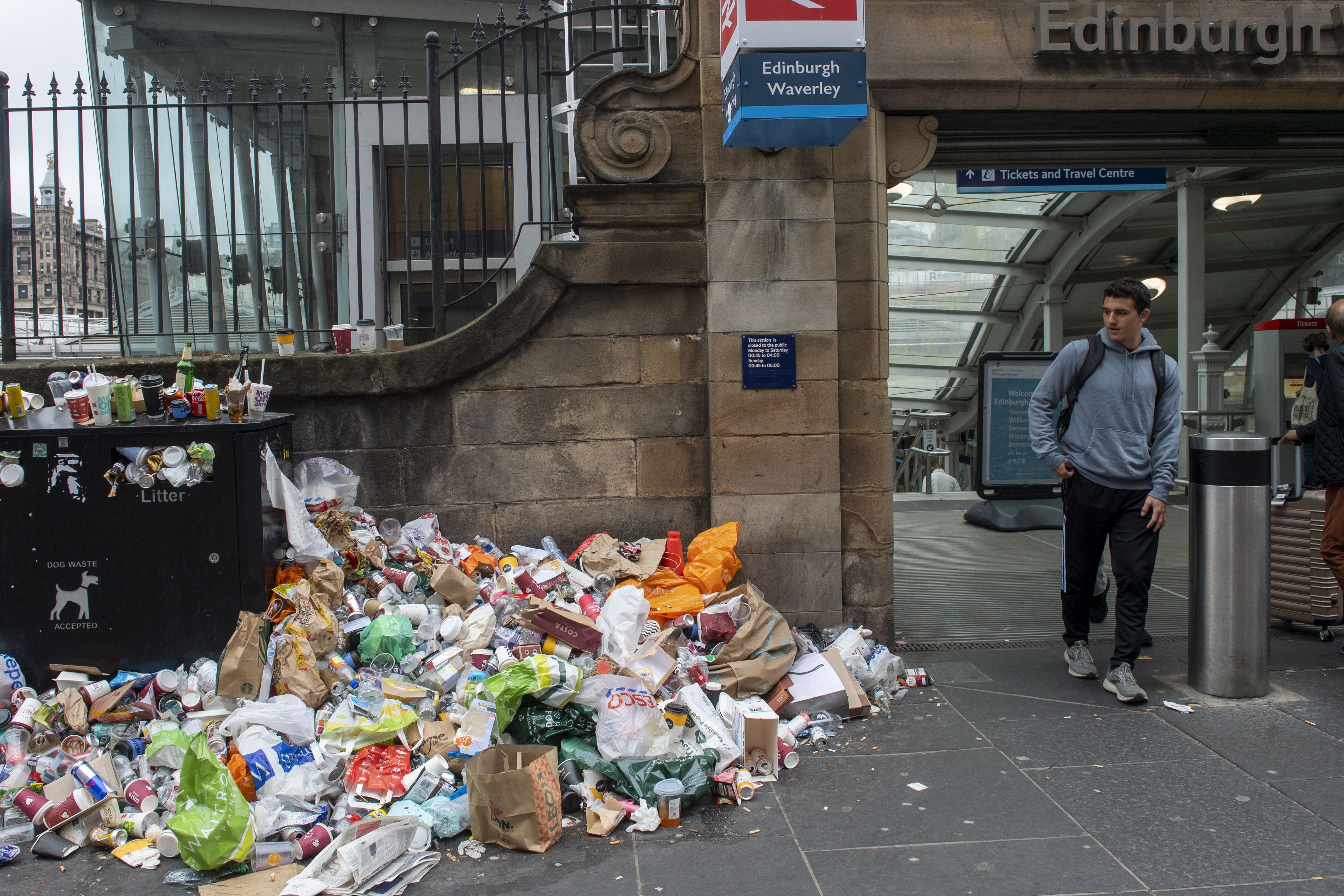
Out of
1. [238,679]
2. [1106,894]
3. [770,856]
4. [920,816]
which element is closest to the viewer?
[1106,894]

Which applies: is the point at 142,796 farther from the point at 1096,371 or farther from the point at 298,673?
the point at 1096,371

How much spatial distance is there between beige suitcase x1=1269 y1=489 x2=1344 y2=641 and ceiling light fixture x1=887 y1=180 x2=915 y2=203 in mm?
8517

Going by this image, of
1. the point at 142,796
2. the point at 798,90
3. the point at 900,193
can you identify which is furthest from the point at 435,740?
the point at 900,193

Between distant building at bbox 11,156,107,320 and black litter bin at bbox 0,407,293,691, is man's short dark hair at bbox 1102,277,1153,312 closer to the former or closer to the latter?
black litter bin at bbox 0,407,293,691

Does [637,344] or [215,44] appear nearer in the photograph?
[637,344]

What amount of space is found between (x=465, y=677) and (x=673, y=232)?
246cm

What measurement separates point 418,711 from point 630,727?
3.00 ft

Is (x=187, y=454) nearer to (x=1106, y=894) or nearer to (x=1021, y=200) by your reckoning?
(x=1106, y=894)

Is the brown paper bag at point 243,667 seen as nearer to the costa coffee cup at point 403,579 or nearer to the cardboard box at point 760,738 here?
the costa coffee cup at point 403,579

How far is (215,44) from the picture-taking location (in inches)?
500

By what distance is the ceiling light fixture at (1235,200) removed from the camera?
1438cm

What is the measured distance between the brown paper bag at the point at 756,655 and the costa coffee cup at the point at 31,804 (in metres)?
2.52

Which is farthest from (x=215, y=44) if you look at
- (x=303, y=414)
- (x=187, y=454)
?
(x=187, y=454)

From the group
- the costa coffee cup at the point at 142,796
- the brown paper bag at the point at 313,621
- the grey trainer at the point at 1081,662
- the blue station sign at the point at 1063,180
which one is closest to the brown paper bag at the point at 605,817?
the brown paper bag at the point at 313,621
